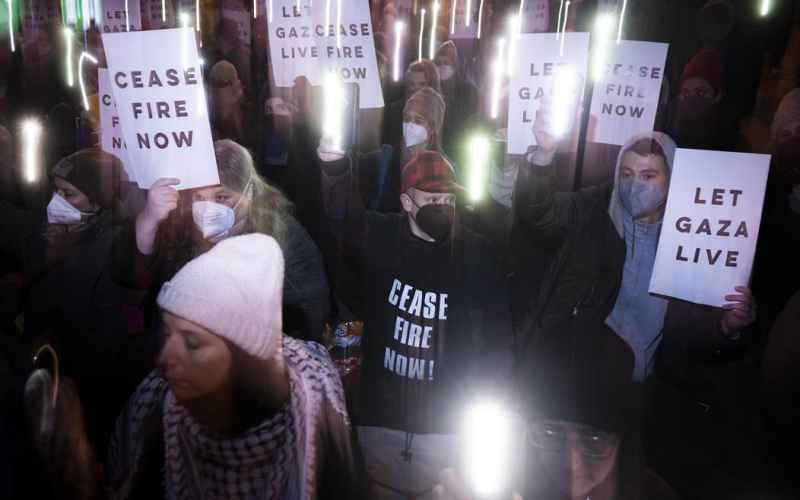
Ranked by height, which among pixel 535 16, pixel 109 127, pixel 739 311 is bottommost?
pixel 739 311

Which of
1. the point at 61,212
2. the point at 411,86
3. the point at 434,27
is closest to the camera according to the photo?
the point at 61,212

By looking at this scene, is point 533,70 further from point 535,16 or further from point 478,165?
point 535,16

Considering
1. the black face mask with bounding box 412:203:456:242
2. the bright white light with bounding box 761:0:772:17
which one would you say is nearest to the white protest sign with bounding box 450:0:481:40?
the bright white light with bounding box 761:0:772:17

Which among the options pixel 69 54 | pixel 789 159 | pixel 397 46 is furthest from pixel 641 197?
pixel 69 54

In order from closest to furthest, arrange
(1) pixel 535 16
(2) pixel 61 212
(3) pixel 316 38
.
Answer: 1. (2) pixel 61 212
2. (3) pixel 316 38
3. (1) pixel 535 16

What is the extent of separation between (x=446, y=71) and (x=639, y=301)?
10.2 ft

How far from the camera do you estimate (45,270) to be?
7.20 ft

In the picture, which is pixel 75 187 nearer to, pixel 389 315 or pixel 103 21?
pixel 389 315

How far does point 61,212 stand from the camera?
2.24 meters

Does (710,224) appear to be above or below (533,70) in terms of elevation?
below

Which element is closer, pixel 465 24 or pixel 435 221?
pixel 435 221

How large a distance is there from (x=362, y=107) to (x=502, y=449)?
2.06 meters

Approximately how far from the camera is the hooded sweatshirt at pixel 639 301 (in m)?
2.75

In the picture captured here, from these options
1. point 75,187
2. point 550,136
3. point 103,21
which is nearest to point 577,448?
point 550,136
